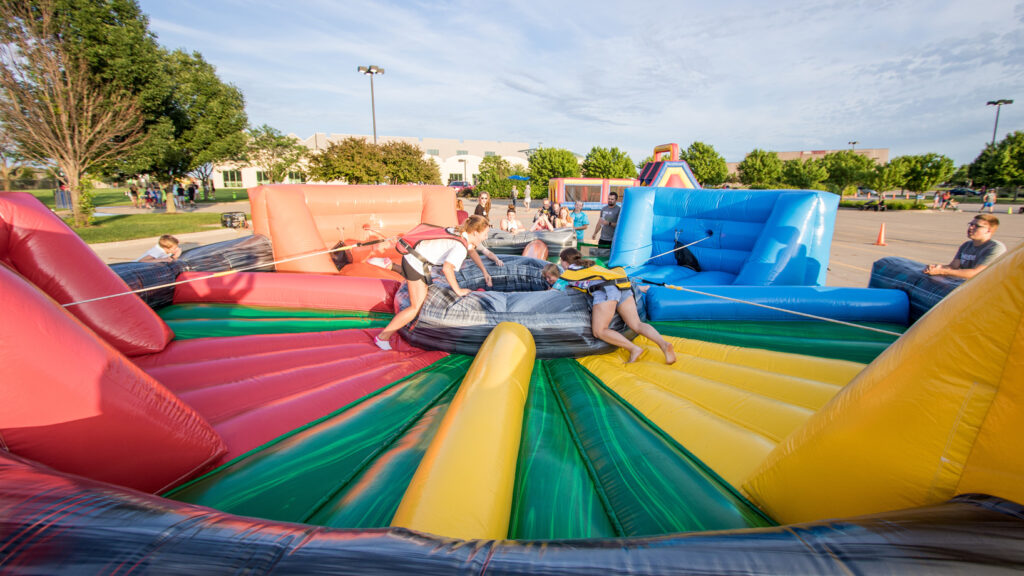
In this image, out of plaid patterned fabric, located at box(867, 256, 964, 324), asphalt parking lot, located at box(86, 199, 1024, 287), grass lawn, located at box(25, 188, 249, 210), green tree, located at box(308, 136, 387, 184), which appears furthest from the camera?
grass lawn, located at box(25, 188, 249, 210)

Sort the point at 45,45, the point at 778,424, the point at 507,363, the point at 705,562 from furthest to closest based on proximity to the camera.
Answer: the point at 45,45 < the point at 507,363 < the point at 778,424 < the point at 705,562

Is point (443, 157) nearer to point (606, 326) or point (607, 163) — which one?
point (607, 163)

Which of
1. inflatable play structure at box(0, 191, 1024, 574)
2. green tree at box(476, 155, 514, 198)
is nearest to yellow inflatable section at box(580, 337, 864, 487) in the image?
inflatable play structure at box(0, 191, 1024, 574)

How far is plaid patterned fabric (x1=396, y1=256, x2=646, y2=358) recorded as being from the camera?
2.96 m

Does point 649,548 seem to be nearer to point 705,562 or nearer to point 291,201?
point 705,562

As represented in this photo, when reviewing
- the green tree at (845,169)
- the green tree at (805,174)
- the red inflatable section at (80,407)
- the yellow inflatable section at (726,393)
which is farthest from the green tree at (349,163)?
the green tree at (845,169)

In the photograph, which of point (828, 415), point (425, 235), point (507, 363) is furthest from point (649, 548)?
point (425, 235)

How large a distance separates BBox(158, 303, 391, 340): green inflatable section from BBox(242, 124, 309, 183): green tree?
29180mm

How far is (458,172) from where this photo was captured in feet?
144

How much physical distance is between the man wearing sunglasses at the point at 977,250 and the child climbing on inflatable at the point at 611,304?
8.19 feet

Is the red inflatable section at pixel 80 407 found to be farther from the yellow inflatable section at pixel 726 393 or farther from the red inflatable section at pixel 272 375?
the yellow inflatable section at pixel 726 393

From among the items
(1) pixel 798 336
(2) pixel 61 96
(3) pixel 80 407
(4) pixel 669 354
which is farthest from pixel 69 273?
(2) pixel 61 96

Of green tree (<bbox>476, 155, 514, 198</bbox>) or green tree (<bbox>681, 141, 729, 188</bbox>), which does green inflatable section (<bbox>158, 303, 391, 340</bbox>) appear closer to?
green tree (<bbox>476, 155, 514, 198</bbox>)

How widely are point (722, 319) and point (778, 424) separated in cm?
189
